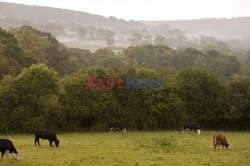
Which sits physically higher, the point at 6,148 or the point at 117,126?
the point at 6,148

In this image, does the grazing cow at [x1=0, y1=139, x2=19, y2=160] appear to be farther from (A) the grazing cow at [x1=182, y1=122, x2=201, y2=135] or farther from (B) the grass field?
(A) the grazing cow at [x1=182, y1=122, x2=201, y2=135]

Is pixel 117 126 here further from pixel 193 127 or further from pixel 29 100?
pixel 29 100

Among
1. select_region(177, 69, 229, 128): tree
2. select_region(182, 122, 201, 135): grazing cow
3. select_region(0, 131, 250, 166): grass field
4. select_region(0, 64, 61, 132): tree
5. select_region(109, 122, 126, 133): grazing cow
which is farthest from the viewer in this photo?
select_region(177, 69, 229, 128): tree

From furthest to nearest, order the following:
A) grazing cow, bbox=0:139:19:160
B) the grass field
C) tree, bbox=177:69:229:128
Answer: tree, bbox=177:69:229:128 → the grass field → grazing cow, bbox=0:139:19:160

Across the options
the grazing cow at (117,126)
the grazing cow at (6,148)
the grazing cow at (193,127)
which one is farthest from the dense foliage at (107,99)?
the grazing cow at (6,148)

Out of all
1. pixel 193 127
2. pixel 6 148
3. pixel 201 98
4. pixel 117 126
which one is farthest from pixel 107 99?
pixel 6 148

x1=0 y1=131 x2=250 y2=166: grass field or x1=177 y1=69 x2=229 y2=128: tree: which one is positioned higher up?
x1=177 y1=69 x2=229 y2=128: tree

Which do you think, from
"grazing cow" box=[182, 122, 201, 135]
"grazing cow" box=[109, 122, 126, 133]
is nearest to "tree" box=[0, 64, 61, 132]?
"grazing cow" box=[109, 122, 126, 133]

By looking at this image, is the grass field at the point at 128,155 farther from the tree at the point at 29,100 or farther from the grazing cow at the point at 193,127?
the tree at the point at 29,100

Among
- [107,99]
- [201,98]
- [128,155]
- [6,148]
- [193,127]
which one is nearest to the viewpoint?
[6,148]

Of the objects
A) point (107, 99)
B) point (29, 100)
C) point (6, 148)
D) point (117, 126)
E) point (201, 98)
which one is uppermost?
point (29, 100)

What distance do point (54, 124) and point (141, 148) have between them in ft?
63.6

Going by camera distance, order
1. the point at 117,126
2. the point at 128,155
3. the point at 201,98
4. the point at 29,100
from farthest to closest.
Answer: the point at 201,98 < the point at 117,126 < the point at 29,100 < the point at 128,155

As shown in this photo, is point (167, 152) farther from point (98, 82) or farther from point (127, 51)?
point (127, 51)
